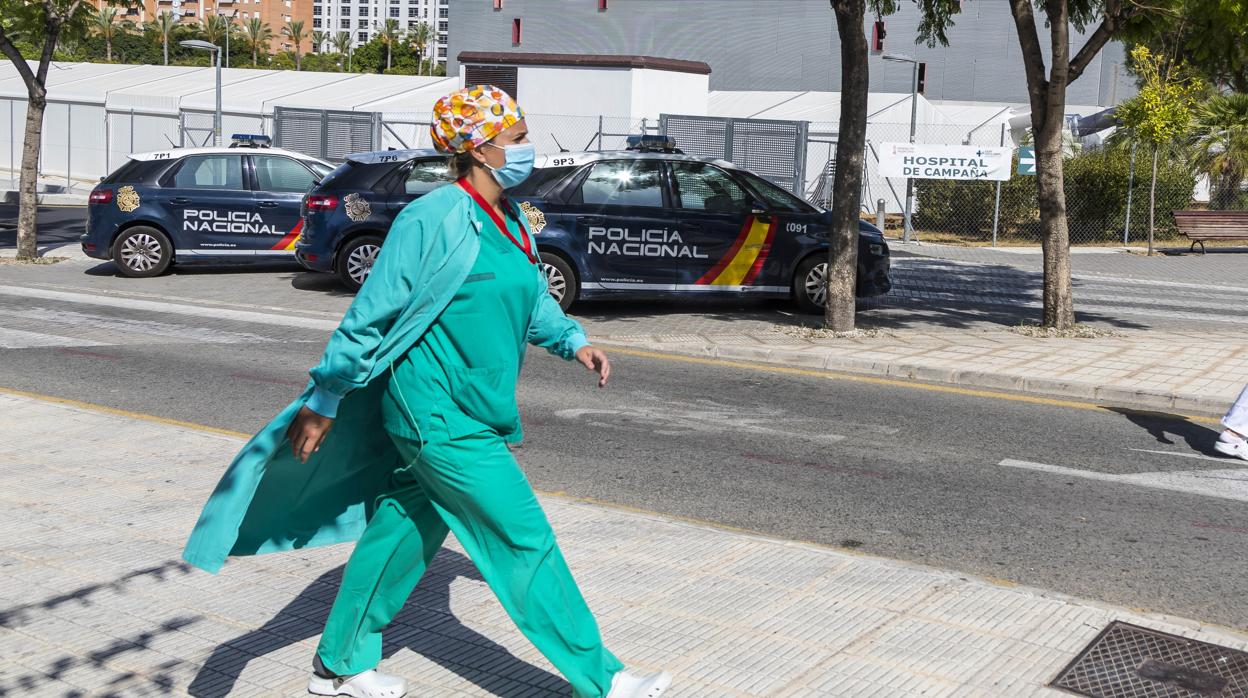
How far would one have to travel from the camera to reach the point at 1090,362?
36.5ft

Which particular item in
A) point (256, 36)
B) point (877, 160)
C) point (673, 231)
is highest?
point (256, 36)

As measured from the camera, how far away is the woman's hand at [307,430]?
3.57m

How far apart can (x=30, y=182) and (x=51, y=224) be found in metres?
7.41

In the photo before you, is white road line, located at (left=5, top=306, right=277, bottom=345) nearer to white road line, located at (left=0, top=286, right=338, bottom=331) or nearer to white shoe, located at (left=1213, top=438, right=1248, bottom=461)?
white road line, located at (left=0, top=286, right=338, bottom=331)

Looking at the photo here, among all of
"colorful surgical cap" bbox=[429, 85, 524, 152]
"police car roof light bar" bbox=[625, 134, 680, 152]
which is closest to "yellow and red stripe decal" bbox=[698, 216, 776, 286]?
"police car roof light bar" bbox=[625, 134, 680, 152]

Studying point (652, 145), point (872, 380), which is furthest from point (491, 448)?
point (652, 145)

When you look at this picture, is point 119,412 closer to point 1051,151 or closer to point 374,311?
point 374,311

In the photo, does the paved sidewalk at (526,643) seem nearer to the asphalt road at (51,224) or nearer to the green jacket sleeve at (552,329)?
the green jacket sleeve at (552,329)

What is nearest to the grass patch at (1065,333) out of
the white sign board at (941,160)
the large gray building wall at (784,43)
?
the white sign board at (941,160)

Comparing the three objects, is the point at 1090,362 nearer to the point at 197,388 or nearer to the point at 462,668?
the point at 197,388

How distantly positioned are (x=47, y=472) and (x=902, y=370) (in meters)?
6.54

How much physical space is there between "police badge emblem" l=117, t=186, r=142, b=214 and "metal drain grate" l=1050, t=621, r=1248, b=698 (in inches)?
563

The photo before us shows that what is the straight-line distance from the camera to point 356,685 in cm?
395

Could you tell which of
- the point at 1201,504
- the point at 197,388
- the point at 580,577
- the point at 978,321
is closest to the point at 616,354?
the point at 197,388
